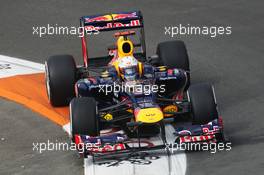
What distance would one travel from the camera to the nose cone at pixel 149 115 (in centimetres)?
1426

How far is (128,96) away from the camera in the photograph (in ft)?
50.1

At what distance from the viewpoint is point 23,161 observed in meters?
14.6

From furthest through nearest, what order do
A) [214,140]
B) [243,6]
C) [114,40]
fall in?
[243,6]
[114,40]
[214,140]

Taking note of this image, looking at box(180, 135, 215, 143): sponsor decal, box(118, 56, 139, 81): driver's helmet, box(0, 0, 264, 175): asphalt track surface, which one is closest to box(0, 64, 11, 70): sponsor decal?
box(0, 0, 264, 175): asphalt track surface

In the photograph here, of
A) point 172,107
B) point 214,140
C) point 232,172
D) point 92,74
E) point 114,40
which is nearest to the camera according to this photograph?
point 232,172

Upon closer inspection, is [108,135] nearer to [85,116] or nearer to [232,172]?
[85,116]

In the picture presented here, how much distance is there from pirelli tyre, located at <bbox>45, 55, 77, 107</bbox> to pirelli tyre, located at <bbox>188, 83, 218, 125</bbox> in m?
2.90

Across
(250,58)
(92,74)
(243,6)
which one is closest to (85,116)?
(92,74)

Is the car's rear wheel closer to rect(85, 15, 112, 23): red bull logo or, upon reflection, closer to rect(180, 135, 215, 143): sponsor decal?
rect(85, 15, 112, 23): red bull logo

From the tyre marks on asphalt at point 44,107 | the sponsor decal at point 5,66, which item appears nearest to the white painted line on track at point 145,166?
the tyre marks on asphalt at point 44,107

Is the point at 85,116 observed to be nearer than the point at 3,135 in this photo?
Yes

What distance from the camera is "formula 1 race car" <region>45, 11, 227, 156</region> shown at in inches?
565

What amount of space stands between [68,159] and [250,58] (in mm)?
6754

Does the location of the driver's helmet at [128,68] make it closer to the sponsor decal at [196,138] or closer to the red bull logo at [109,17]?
the red bull logo at [109,17]
